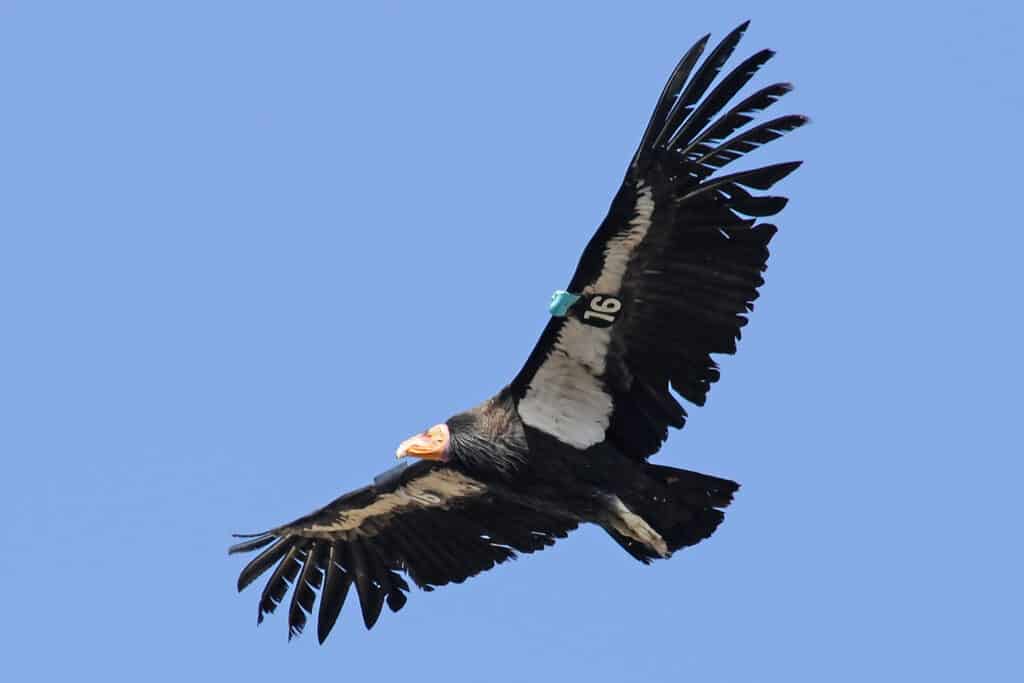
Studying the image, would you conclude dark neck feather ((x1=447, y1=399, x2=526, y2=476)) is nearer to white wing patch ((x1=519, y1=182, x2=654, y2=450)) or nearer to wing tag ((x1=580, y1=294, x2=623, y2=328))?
white wing patch ((x1=519, y1=182, x2=654, y2=450))

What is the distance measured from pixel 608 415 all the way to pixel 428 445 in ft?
5.68

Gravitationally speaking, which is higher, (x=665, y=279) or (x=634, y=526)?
(x=665, y=279)

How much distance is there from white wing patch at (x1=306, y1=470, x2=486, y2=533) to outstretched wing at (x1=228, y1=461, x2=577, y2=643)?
1 cm

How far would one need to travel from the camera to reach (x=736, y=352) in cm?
1858

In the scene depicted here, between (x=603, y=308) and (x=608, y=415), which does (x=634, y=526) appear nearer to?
(x=608, y=415)

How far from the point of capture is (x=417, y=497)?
20.7 metres

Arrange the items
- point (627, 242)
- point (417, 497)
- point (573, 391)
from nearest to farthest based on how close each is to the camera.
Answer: point (627, 242), point (573, 391), point (417, 497)

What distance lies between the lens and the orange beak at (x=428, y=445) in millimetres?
19531

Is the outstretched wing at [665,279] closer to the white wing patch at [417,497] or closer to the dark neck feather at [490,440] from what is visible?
the dark neck feather at [490,440]

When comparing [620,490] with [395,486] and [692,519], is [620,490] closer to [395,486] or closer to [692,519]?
[692,519]

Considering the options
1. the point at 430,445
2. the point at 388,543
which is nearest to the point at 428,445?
the point at 430,445

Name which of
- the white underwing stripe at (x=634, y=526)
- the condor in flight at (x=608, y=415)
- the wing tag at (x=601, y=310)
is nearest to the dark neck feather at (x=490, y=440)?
the condor in flight at (x=608, y=415)

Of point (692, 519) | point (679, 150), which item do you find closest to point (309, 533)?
point (692, 519)

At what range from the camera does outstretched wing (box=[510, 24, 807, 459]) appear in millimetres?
17906
